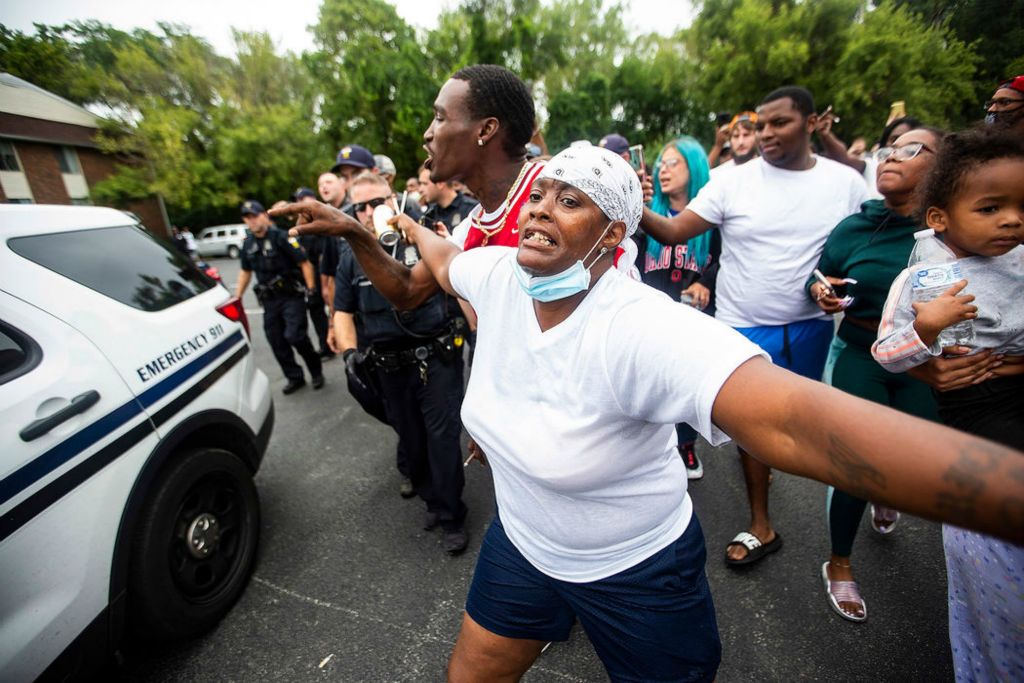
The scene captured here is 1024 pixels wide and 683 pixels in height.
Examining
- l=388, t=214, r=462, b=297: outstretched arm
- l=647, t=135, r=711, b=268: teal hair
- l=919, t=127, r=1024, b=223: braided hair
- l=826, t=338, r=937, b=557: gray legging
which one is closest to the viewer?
l=919, t=127, r=1024, b=223: braided hair

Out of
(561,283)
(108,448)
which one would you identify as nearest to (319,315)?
(108,448)

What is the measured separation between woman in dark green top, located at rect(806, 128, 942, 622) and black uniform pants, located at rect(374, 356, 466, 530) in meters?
1.87

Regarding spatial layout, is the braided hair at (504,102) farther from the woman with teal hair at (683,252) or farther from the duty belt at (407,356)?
the woman with teal hair at (683,252)

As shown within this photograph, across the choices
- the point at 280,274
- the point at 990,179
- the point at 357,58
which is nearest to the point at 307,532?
the point at 280,274

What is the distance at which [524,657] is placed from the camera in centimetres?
140

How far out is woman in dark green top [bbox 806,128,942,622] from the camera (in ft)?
6.02

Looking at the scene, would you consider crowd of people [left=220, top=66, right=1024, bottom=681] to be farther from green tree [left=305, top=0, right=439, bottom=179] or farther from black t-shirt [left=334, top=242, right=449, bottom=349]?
green tree [left=305, top=0, right=439, bottom=179]

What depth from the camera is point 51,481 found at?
5.26ft

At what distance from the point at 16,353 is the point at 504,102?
2006 mm

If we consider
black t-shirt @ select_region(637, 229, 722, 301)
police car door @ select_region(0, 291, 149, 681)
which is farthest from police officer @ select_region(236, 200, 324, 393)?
black t-shirt @ select_region(637, 229, 722, 301)

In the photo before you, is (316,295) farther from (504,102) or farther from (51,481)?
(504,102)

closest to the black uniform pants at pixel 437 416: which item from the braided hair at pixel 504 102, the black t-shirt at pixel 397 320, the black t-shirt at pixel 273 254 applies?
the black t-shirt at pixel 397 320

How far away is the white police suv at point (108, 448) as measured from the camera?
156 centimetres

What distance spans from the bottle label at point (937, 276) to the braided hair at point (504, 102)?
4.62 feet
